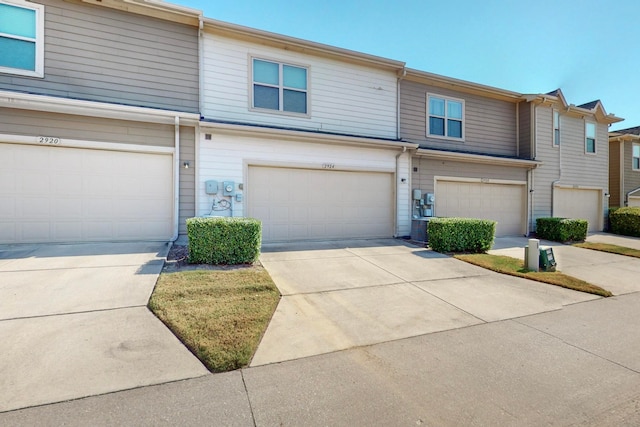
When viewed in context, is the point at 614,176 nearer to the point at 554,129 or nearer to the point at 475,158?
the point at 554,129

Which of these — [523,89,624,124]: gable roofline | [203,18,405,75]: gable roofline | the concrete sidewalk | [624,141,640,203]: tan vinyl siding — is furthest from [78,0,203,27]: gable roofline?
[624,141,640,203]: tan vinyl siding

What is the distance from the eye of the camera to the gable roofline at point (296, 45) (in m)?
8.18

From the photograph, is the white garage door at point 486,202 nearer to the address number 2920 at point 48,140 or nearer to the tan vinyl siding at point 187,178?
the tan vinyl siding at point 187,178

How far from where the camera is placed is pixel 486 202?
457 inches

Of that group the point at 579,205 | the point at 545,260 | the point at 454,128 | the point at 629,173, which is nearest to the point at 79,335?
the point at 545,260

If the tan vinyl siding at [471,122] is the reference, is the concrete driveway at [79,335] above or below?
below

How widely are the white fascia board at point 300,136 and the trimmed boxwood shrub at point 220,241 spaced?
3.02 m

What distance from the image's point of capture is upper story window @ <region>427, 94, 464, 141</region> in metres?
11.2

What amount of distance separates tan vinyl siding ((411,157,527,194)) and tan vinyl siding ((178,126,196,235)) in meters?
6.96

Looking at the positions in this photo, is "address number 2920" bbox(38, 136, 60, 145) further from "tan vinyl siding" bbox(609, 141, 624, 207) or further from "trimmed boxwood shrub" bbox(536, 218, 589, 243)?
"tan vinyl siding" bbox(609, 141, 624, 207)

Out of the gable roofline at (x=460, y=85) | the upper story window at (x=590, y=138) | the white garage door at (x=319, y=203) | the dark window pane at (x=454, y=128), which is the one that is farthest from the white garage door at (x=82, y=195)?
the upper story window at (x=590, y=138)

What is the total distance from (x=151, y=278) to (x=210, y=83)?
18.9ft

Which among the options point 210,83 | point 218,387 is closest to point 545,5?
point 210,83

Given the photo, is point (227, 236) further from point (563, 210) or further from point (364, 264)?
point (563, 210)
